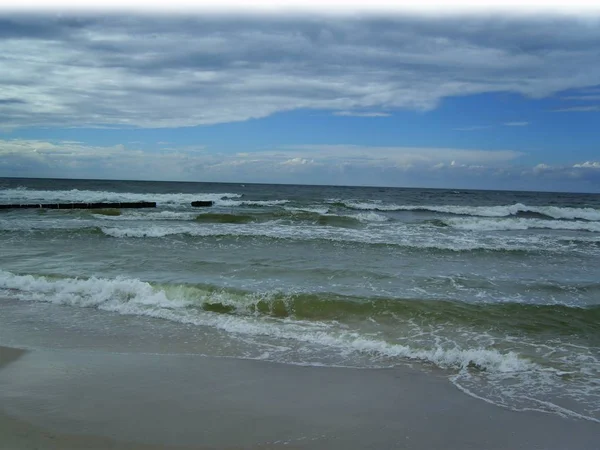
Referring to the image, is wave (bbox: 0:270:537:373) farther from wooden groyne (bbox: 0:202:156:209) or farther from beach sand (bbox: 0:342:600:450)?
wooden groyne (bbox: 0:202:156:209)

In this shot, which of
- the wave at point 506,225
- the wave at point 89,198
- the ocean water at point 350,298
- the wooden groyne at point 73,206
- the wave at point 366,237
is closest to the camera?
the ocean water at point 350,298

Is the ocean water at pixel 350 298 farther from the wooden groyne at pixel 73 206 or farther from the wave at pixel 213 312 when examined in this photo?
the wooden groyne at pixel 73 206

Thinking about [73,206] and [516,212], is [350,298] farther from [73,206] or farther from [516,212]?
[516,212]

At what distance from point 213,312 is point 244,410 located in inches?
165

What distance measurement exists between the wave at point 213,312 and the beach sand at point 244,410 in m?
0.78

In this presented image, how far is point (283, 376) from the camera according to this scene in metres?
5.61

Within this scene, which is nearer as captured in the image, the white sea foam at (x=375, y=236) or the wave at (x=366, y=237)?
the wave at (x=366, y=237)

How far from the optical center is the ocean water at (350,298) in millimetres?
6309

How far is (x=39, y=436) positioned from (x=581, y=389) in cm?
552

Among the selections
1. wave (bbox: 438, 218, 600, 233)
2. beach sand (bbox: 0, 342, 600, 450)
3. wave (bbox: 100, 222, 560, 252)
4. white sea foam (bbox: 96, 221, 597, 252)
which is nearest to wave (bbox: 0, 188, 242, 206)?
white sea foam (bbox: 96, 221, 597, 252)

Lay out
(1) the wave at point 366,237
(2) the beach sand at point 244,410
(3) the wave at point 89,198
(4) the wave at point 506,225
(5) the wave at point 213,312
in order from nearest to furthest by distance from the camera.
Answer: (2) the beach sand at point 244,410
(5) the wave at point 213,312
(1) the wave at point 366,237
(4) the wave at point 506,225
(3) the wave at point 89,198

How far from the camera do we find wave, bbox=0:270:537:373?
6.41m

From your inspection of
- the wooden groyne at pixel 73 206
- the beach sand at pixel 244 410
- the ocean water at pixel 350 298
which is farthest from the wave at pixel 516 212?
the beach sand at pixel 244 410

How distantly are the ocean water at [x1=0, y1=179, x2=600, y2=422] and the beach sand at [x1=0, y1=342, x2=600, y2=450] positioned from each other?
447mm
